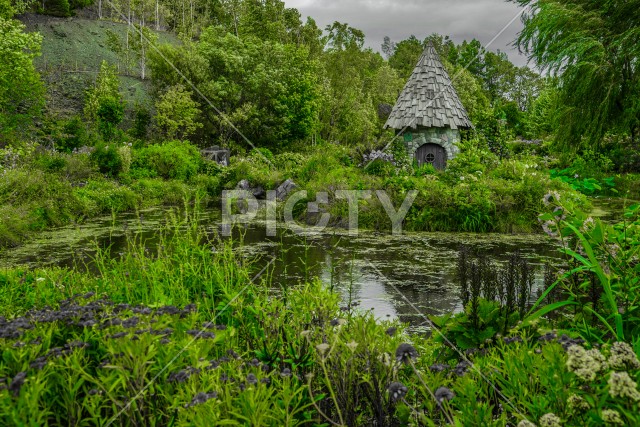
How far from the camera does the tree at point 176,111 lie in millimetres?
22125

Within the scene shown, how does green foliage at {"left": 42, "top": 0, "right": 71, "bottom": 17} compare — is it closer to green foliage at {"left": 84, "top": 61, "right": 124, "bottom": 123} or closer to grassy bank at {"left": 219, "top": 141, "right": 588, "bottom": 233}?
green foliage at {"left": 84, "top": 61, "right": 124, "bottom": 123}

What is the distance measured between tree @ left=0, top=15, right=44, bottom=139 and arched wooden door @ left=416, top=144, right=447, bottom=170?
12.0 m

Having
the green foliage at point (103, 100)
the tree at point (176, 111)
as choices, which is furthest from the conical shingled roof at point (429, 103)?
the green foliage at point (103, 100)

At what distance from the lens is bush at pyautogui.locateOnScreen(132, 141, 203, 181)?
58.7 ft

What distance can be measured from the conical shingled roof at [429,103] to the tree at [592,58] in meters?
2.98

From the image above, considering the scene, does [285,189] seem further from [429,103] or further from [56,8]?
[56,8]

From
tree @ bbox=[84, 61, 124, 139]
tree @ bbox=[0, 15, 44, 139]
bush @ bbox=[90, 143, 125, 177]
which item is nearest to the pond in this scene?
bush @ bbox=[90, 143, 125, 177]

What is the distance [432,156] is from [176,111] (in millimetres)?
12725

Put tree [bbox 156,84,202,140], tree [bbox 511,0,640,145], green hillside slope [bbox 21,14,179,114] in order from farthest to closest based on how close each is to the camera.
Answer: green hillside slope [bbox 21,14,179,114]
tree [bbox 156,84,202,140]
tree [bbox 511,0,640,145]

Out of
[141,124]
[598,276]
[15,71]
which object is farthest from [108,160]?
[598,276]

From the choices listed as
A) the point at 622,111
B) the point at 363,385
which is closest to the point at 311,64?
the point at 622,111

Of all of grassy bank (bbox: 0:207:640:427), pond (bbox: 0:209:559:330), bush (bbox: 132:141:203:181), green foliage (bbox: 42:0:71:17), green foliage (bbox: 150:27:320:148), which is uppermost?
green foliage (bbox: 42:0:71:17)

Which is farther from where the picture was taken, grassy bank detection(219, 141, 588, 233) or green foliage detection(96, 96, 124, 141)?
green foliage detection(96, 96, 124, 141)

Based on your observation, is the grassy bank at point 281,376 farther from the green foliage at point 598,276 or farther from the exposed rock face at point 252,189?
the exposed rock face at point 252,189
